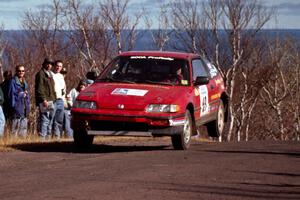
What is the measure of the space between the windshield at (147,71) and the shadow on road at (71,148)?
3.75ft

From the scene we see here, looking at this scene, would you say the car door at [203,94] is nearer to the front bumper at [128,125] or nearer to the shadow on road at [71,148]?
the shadow on road at [71,148]

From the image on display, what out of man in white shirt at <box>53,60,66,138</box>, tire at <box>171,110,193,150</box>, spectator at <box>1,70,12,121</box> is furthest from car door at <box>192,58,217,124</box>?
spectator at <box>1,70,12,121</box>

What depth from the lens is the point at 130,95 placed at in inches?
486

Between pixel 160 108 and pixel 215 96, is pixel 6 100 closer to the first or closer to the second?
pixel 215 96

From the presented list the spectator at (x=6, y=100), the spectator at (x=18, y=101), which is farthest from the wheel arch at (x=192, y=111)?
the spectator at (x=6, y=100)

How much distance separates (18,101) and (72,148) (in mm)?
2499

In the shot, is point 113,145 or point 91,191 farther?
point 113,145

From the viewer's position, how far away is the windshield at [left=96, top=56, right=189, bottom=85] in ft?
43.4

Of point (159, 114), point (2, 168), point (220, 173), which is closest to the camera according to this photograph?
point (220, 173)

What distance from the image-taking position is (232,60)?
47250mm

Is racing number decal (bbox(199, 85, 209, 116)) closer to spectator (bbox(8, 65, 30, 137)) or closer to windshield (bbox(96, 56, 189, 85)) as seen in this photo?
windshield (bbox(96, 56, 189, 85))

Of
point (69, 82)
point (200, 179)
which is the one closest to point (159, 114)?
point (200, 179)

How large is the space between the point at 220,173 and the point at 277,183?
0.94m

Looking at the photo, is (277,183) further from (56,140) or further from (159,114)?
(56,140)
